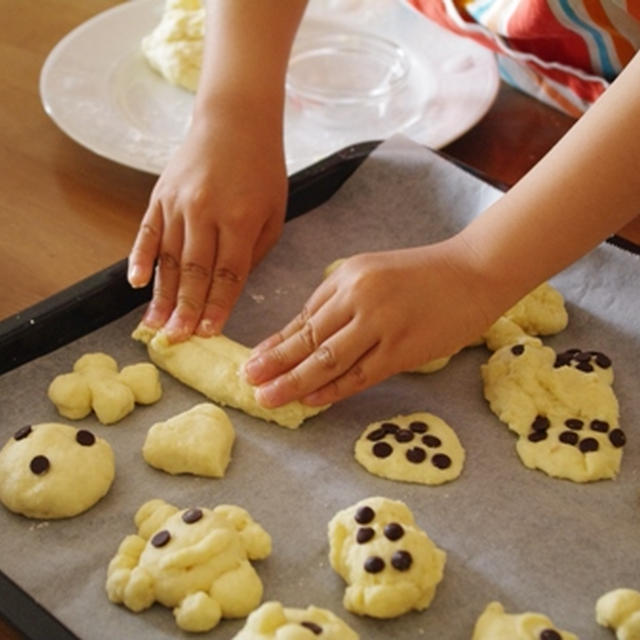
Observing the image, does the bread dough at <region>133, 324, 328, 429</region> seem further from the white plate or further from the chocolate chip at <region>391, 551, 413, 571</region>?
the white plate

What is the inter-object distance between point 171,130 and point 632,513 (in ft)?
2.89

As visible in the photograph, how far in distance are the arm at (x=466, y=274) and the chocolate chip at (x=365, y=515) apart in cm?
16

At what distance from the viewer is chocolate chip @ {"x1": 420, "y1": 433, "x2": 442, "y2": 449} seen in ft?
3.45

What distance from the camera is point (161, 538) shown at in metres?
0.91

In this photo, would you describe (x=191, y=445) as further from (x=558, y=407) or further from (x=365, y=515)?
(x=558, y=407)

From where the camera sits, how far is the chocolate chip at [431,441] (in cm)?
105

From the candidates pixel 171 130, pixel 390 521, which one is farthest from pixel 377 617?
pixel 171 130

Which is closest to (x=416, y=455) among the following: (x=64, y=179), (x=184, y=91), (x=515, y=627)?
(x=515, y=627)

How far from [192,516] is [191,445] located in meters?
0.10

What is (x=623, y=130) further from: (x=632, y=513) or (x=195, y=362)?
(x=195, y=362)

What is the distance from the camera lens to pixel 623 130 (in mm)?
1005

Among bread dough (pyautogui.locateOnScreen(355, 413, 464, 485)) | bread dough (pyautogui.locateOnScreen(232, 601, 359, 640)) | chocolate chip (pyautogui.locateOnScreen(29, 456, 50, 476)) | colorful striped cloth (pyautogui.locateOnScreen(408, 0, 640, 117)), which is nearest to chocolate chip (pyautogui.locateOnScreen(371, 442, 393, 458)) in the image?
bread dough (pyautogui.locateOnScreen(355, 413, 464, 485))

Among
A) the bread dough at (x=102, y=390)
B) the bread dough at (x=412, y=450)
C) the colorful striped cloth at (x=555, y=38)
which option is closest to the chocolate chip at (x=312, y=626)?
the bread dough at (x=412, y=450)

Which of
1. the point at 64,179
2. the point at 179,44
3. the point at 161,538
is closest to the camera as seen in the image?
the point at 161,538
